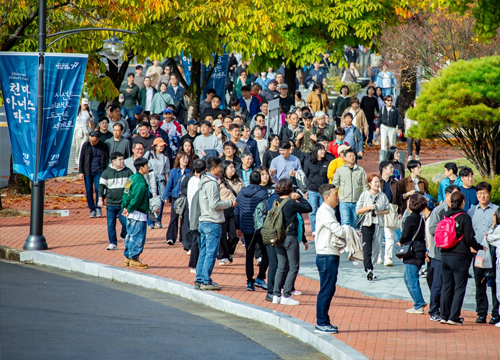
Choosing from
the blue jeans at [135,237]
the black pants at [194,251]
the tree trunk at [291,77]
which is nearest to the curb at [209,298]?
the blue jeans at [135,237]

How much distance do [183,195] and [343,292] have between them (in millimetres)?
3147

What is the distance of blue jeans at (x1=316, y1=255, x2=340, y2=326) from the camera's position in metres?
8.76

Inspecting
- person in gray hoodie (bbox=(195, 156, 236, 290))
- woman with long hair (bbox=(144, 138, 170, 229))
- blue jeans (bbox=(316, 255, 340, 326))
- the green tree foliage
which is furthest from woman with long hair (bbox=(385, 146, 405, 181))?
blue jeans (bbox=(316, 255, 340, 326))

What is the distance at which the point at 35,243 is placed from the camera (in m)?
13.3

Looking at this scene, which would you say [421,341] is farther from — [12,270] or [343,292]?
[12,270]

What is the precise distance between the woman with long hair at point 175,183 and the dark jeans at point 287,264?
3769mm

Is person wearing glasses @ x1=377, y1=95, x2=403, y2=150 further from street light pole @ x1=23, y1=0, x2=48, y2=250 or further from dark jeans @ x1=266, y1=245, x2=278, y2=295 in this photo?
dark jeans @ x1=266, y1=245, x2=278, y2=295

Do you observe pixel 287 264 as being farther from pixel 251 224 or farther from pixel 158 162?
pixel 158 162

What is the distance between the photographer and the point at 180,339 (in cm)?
858

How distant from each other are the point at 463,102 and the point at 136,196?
635cm

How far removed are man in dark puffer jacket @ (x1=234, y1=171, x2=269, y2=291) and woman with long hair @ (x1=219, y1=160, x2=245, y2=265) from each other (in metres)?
0.81

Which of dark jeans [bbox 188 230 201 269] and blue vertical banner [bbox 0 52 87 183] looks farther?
blue vertical banner [bbox 0 52 87 183]

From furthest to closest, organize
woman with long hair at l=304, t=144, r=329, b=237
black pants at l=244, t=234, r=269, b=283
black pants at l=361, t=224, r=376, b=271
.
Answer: woman with long hair at l=304, t=144, r=329, b=237
black pants at l=361, t=224, r=376, b=271
black pants at l=244, t=234, r=269, b=283

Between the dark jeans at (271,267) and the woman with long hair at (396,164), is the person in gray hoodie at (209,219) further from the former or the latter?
the woman with long hair at (396,164)
